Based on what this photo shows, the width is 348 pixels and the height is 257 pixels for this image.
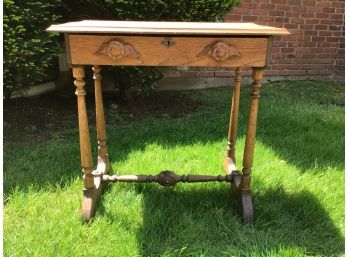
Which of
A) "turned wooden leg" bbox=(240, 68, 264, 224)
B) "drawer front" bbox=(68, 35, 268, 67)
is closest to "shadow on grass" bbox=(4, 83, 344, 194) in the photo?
"turned wooden leg" bbox=(240, 68, 264, 224)

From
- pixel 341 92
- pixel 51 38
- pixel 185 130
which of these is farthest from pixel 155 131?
pixel 341 92

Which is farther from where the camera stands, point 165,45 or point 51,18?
point 51,18

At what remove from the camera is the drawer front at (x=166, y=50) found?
1.77 metres

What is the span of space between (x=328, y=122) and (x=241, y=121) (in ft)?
2.65

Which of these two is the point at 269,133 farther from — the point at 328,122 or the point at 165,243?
the point at 165,243

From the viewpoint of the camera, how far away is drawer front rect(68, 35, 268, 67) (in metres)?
1.77

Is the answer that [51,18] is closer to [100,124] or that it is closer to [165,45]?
[100,124]

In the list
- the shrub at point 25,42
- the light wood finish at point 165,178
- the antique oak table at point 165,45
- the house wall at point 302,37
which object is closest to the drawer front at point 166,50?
the antique oak table at point 165,45

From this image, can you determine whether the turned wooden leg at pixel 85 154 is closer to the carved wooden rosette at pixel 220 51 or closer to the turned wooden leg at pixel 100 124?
the turned wooden leg at pixel 100 124

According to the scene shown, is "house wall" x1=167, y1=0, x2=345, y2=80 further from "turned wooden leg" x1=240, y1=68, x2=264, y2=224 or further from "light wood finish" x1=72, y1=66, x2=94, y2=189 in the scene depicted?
"light wood finish" x1=72, y1=66, x2=94, y2=189

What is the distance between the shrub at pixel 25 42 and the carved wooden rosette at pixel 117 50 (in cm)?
137

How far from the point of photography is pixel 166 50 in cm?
179

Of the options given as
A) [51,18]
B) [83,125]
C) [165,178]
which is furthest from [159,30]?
[51,18]

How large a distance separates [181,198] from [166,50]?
2.93ft
